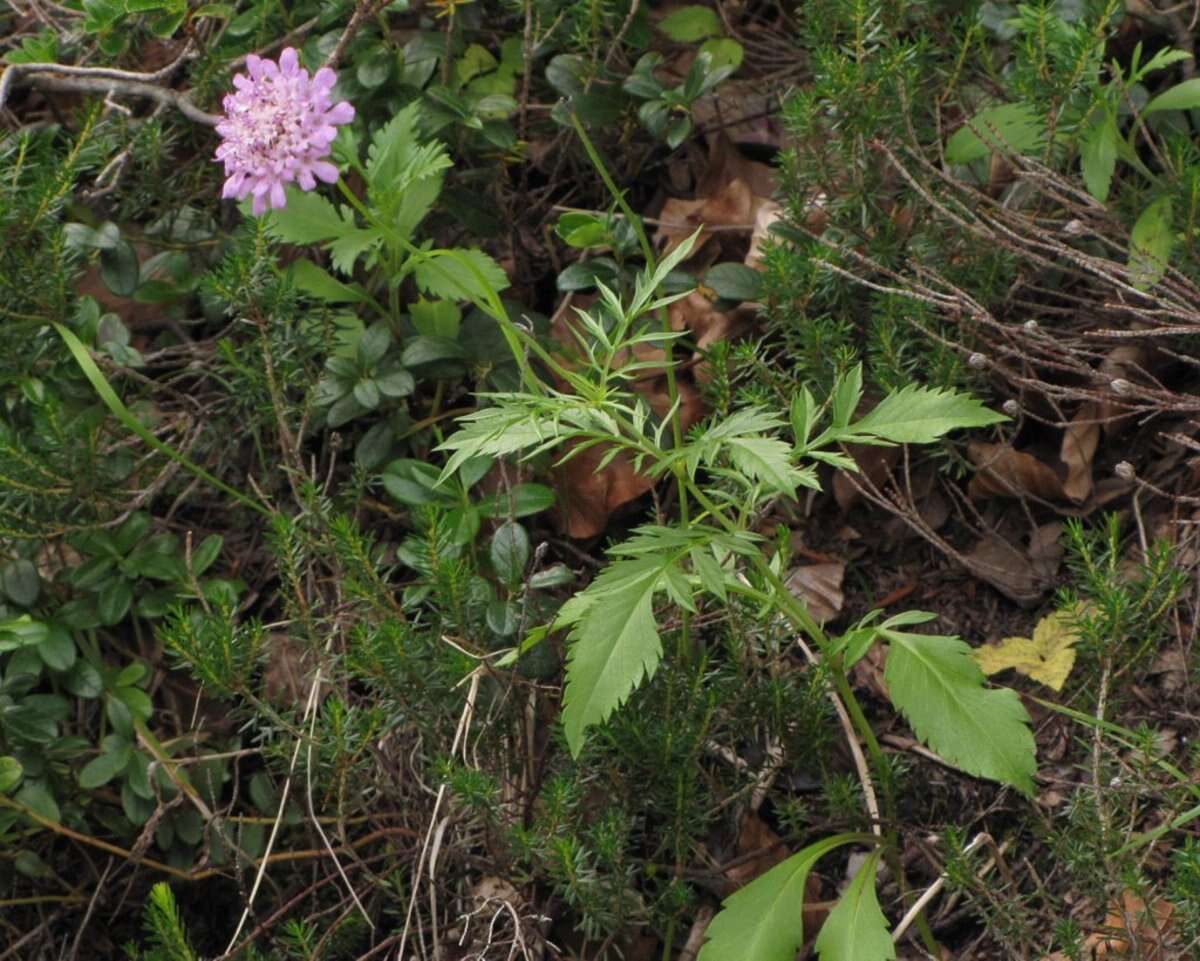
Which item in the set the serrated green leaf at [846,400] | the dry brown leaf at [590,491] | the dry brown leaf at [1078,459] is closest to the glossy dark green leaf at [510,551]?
the dry brown leaf at [590,491]

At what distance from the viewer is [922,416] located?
2.09 m

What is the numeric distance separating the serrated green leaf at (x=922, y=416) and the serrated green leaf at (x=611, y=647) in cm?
41

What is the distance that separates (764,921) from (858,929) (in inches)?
5.5

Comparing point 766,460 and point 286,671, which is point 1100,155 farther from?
point 286,671

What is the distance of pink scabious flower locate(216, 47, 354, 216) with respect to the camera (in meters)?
2.15

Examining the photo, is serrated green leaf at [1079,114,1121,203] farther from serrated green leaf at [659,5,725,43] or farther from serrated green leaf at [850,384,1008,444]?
serrated green leaf at [659,5,725,43]

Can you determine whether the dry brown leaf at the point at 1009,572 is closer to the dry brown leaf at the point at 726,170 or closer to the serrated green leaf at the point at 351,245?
the dry brown leaf at the point at 726,170

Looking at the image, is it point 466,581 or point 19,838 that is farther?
point 19,838

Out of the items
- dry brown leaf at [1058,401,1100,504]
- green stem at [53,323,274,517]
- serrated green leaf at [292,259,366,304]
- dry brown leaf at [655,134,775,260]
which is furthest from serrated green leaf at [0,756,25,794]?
dry brown leaf at [1058,401,1100,504]

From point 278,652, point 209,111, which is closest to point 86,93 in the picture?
point 209,111

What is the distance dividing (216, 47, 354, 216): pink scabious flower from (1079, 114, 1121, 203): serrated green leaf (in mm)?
1312

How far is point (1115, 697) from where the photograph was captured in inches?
92.1

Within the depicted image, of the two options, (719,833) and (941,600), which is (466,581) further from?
(941,600)

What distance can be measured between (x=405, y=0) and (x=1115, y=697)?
191 centimetres
